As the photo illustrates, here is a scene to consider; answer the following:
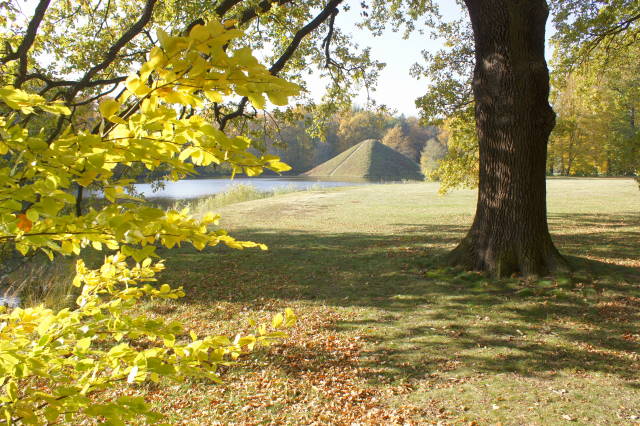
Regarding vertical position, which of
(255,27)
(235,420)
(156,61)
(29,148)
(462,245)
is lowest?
(235,420)

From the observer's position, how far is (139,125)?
128cm

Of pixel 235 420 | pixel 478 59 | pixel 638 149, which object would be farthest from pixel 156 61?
pixel 638 149

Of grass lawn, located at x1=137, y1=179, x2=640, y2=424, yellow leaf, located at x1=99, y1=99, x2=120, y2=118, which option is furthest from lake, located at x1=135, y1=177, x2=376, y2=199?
yellow leaf, located at x1=99, y1=99, x2=120, y2=118

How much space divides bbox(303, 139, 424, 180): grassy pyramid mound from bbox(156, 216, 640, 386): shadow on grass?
6276 centimetres

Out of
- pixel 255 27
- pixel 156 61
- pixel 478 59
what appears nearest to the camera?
pixel 156 61

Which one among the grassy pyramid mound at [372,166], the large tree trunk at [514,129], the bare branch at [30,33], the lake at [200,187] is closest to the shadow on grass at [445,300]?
the large tree trunk at [514,129]

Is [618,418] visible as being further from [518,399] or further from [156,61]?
[156,61]

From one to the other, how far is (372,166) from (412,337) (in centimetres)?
7138

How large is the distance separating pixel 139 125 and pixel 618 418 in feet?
13.0

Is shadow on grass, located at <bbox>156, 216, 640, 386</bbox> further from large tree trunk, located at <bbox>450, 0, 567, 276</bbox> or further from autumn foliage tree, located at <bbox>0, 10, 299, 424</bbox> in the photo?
autumn foliage tree, located at <bbox>0, 10, 299, 424</bbox>

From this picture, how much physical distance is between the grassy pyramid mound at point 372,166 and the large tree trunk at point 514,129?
6466cm

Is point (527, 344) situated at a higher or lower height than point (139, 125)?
lower

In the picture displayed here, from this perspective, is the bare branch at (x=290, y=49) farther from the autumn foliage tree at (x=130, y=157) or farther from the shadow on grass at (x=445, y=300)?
the autumn foliage tree at (x=130, y=157)

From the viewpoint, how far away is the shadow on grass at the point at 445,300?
4359 millimetres
